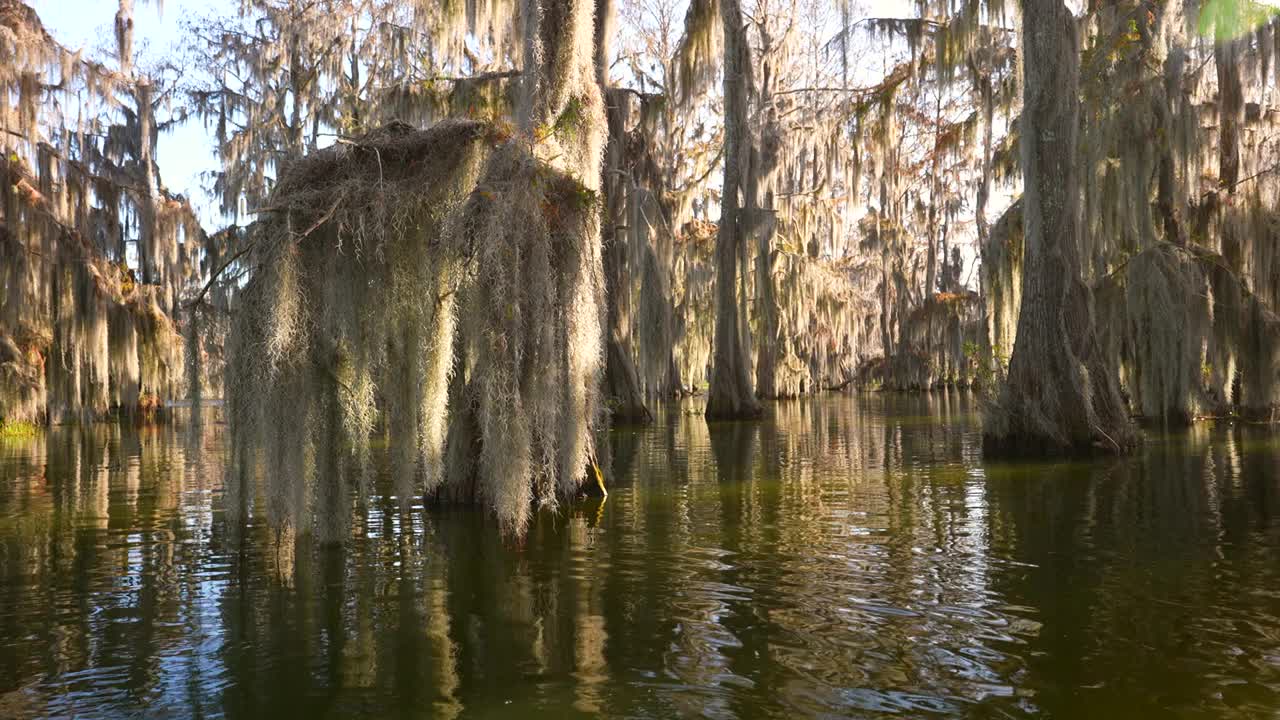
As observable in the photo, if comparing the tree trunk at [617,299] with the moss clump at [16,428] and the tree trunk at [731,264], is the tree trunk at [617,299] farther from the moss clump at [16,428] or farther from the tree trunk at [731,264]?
the moss clump at [16,428]

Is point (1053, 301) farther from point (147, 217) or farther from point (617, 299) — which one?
point (147, 217)

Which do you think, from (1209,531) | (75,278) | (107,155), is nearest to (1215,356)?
(1209,531)

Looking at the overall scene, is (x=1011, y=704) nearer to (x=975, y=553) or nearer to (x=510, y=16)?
(x=975, y=553)

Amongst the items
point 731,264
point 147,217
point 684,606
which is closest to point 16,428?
point 147,217

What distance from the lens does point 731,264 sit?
2461cm

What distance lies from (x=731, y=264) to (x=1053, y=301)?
11.5 m

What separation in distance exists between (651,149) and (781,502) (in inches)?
668

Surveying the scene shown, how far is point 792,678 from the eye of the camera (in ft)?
15.3

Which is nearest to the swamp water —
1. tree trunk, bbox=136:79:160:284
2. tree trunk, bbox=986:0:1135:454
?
tree trunk, bbox=986:0:1135:454

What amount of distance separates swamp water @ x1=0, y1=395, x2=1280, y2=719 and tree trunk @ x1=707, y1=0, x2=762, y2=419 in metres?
12.7

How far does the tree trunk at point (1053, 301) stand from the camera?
13.4 meters

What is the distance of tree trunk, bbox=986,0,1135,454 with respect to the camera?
529 inches

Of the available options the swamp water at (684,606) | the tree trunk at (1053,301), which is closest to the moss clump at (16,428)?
the swamp water at (684,606)

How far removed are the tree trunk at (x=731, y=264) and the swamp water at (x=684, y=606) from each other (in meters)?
12.7
